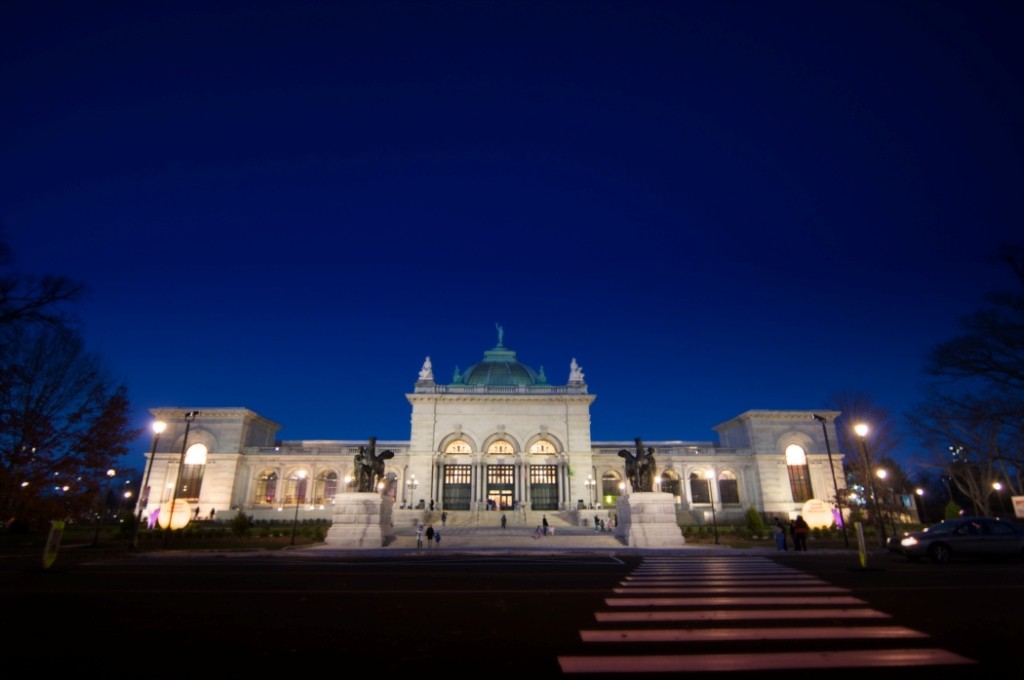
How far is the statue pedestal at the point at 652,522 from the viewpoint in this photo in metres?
28.3

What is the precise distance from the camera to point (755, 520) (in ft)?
119

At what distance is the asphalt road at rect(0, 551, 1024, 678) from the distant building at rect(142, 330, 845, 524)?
44.7 m

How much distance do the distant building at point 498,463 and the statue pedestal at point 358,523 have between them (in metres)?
26.6

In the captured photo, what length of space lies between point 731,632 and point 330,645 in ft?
18.4

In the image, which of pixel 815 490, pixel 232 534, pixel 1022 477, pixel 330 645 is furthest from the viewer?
pixel 815 490

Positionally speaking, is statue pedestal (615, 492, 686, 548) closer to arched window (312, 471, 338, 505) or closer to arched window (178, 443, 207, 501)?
arched window (312, 471, 338, 505)

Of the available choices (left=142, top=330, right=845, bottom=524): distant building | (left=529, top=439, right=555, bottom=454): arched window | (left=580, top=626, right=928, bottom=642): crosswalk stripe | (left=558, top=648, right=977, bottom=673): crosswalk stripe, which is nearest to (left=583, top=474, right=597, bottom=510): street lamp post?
(left=142, top=330, right=845, bottom=524): distant building

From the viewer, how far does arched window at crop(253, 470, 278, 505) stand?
2362 inches

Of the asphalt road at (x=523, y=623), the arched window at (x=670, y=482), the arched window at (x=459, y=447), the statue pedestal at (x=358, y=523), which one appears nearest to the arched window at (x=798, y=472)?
the arched window at (x=670, y=482)

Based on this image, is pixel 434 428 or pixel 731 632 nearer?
pixel 731 632

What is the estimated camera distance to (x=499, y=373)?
6850cm

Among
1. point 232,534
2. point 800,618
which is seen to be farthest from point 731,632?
point 232,534

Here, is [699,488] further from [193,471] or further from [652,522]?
[193,471]

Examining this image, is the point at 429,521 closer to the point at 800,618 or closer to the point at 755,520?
the point at 755,520
